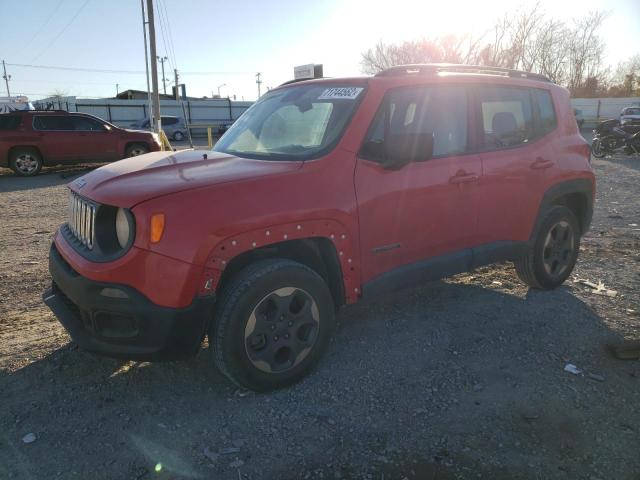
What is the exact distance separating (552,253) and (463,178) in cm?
163

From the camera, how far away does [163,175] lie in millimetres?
2889

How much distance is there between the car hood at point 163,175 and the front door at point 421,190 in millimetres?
584

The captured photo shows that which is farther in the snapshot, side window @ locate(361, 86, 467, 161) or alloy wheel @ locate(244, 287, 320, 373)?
side window @ locate(361, 86, 467, 161)

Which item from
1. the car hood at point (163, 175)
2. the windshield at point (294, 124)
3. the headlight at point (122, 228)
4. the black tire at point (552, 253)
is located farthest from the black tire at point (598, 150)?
the headlight at point (122, 228)

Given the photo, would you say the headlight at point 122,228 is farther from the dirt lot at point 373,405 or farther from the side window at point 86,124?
the side window at point 86,124

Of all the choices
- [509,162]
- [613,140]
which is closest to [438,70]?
[509,162]

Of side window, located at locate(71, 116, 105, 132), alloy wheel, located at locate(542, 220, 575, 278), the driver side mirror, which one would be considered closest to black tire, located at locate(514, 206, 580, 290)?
alloy wheel, located at locate(542, 220, 575, 278)

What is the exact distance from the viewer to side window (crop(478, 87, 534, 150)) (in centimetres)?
392

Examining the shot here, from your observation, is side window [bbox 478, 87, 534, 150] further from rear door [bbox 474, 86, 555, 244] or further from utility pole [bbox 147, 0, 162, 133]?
utility pole [bbox 147, 0, 162, 133]

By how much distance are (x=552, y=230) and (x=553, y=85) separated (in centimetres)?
138

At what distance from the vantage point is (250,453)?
2504 mm

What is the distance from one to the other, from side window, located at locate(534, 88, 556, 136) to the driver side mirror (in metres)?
1.74

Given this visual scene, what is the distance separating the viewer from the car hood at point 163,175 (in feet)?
8.59

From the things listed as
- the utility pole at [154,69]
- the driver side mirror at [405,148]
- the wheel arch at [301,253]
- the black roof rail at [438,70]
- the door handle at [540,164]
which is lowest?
the wheel arch at [301,253]
